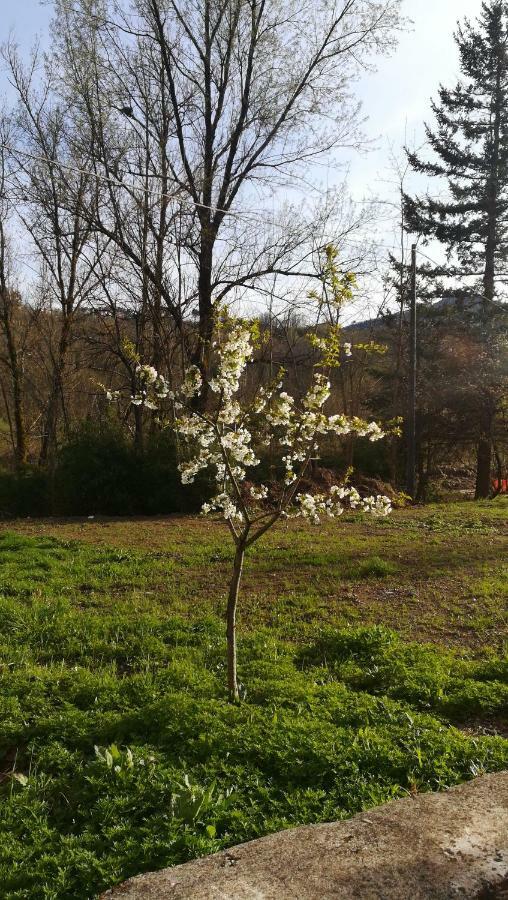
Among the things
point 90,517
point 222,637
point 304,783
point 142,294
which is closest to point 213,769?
point 304,783

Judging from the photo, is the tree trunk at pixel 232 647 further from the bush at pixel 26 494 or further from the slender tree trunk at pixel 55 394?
the slender tree trunk at pixel 55 394

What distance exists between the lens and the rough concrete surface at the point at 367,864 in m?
2.12

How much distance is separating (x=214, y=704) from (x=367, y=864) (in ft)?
5.00

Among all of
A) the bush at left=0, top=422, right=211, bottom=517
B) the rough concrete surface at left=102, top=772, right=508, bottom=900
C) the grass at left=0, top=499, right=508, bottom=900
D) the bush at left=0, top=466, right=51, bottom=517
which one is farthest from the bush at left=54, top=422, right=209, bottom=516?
the rough concrete surface at left=102, top=772, right=508, bottom=900

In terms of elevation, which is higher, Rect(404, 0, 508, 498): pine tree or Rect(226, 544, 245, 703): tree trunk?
Rect(404, 0, 508, 498): pine tree

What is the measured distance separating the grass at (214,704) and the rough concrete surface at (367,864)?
200mm

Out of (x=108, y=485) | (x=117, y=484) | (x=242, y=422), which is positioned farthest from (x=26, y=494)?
(x=242, y=422)

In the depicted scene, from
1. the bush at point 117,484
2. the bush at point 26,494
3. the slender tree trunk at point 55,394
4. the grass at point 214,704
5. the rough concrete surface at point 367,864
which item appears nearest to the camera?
the rough concrete surface at point 367,864

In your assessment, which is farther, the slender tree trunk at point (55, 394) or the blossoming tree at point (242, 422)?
the slender tree trunk at point (55, 394)

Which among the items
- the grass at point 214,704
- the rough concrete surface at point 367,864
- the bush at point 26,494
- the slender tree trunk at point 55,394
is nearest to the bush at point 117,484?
the bush at point 26,494

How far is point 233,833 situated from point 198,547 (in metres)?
6.10

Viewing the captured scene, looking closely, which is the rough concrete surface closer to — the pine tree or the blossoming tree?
the blossoming tree

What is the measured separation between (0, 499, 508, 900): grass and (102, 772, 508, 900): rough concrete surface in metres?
0.20

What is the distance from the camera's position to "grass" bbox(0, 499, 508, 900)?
2641 mm
